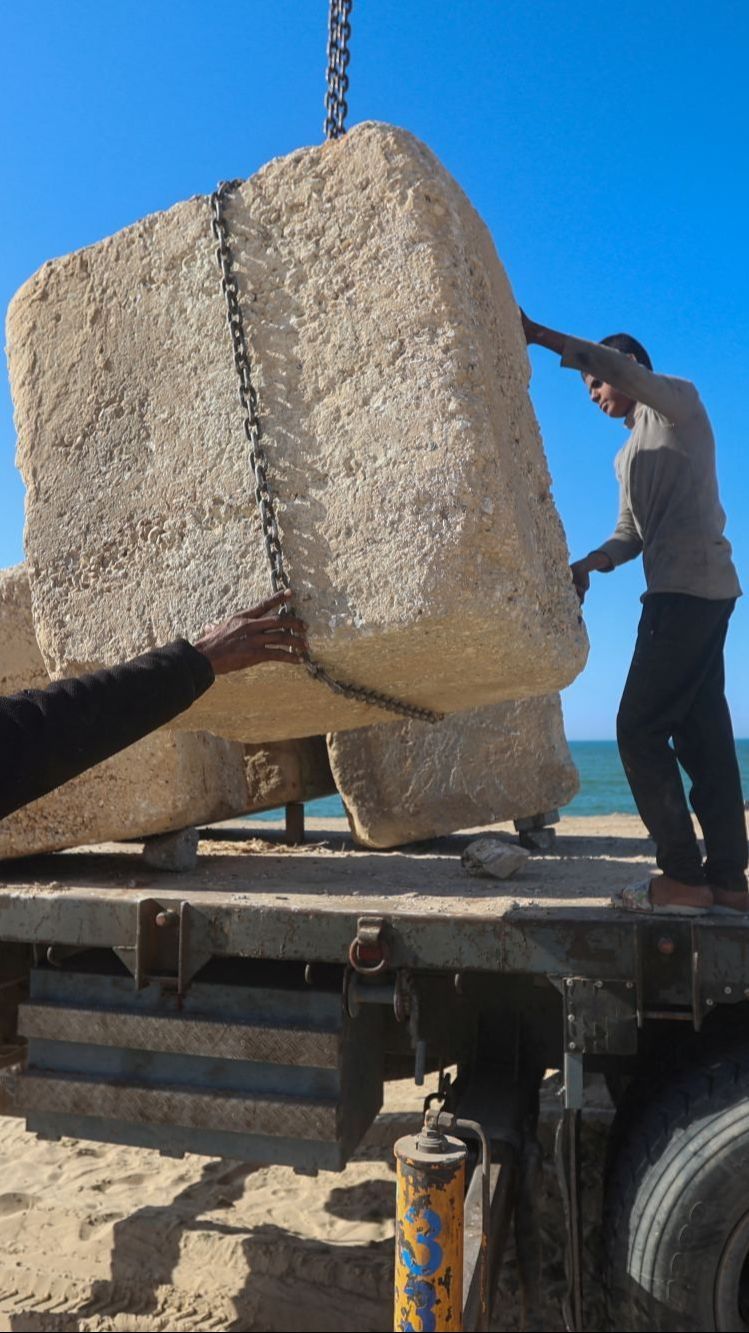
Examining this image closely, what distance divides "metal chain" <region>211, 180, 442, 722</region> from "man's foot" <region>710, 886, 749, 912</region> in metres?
1.08

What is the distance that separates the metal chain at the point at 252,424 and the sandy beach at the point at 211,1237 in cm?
109

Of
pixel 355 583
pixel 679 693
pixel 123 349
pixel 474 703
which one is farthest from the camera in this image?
pixel 474 703

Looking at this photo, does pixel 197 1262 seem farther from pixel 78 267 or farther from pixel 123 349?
pixel 78 267

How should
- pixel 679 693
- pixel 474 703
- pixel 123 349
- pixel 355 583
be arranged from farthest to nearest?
1. pixel 474 703
2. pixel 123 349
3. pixel 679 693
4. pixel 355 583

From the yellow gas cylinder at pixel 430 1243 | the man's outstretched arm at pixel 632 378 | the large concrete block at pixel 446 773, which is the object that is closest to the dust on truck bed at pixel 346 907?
the large concrete block at pixel 446 773

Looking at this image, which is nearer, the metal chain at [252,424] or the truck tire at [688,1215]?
the truck tire at [688,1215]

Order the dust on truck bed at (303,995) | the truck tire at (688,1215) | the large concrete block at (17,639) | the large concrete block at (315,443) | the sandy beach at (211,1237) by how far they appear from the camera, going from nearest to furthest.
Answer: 1. the truck tire at (688,1215)
2. the dust on truck bed at (303,995)
3. the large concrete block at (315,443)
4. the sandy beach at (211,1237)
5. the large concrete block at (17,639)

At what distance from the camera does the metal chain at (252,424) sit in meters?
2.65

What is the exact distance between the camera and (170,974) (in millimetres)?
2689

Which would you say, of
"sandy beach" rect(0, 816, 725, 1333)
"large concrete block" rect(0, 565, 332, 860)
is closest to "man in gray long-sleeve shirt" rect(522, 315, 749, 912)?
"sandy beach" rect(0, 816, 725, 1333)

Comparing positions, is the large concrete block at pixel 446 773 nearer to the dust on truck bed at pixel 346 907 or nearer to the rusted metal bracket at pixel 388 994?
the dust on truck bed at pixel 346 907

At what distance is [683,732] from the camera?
286 cm

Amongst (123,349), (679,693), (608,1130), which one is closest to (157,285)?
(123,349)

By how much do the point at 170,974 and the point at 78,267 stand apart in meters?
2.07
